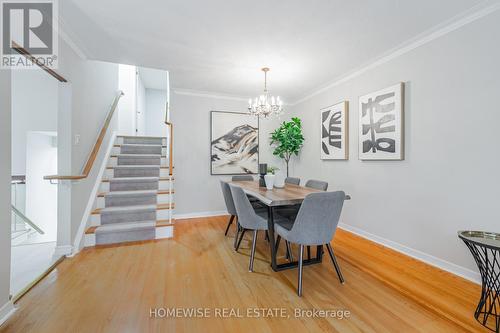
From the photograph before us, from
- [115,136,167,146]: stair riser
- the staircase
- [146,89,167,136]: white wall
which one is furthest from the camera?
[146,89,167,136]: white wall

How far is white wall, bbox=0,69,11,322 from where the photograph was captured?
1472 mm

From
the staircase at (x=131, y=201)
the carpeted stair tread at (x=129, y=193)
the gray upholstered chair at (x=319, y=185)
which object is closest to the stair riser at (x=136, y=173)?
the staircase at (x=131, y=201)

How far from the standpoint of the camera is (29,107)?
3.75 meters

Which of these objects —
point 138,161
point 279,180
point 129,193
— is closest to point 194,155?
point 138,161

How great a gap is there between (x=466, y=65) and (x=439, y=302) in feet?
7.28

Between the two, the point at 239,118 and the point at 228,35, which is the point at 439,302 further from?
the point at 239,118

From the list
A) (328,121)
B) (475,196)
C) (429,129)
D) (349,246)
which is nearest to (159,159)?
(328,121)

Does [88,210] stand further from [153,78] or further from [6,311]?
[153,78]

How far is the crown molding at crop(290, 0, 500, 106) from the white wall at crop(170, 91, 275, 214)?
2.68 meters

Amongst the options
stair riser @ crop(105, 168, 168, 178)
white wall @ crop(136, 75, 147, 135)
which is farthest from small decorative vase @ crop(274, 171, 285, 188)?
white wall @ crop(136, 75, 147, 135)

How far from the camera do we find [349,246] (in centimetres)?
282

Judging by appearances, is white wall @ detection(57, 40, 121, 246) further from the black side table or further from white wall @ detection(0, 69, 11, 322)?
the black side table

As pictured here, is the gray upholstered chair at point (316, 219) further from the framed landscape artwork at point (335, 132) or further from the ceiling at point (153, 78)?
the ceiling at point (153, 78)

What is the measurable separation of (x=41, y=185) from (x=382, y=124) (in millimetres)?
6062
